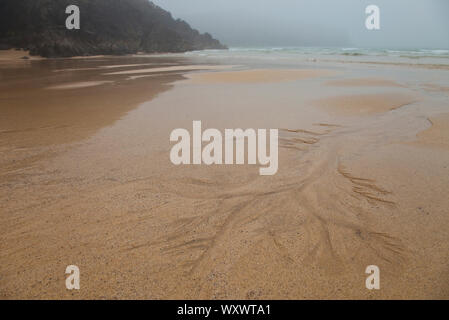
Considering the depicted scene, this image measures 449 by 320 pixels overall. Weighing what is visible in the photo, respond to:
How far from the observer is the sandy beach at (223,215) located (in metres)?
1.82

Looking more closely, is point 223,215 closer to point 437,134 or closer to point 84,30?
point 437,134

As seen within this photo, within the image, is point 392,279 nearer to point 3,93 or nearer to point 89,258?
point 89,258

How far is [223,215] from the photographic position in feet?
8.39

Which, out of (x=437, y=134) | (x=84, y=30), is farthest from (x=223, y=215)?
(x=84, y=30)

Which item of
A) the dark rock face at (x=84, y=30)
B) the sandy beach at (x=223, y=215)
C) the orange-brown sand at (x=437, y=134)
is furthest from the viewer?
the dark rock face at (x=84, y=30)

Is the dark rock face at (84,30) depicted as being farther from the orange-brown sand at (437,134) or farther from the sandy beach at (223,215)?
the orange-brown sand at (437,134)

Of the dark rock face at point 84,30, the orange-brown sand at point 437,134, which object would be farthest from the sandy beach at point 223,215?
the dark rock face at point 84,30

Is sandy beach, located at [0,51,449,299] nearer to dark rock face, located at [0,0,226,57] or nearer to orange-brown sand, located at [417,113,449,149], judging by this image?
orange-brown sand, located at [417,113,449,149]

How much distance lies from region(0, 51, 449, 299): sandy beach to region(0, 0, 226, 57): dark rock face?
38.9m

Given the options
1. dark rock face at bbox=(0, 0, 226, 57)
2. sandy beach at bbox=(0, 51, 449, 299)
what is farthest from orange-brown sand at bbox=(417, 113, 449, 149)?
dark rock face at bbox=(0, 0, 226, 57)

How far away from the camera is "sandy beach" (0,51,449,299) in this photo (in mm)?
1818

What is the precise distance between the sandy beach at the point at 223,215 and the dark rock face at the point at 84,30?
38.9m
